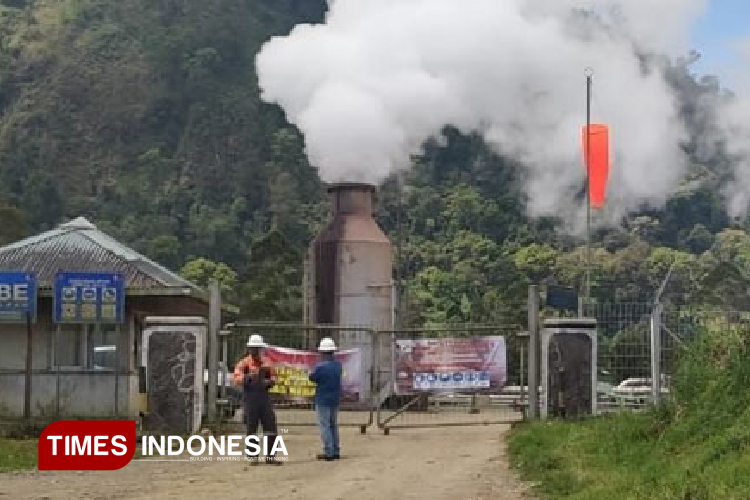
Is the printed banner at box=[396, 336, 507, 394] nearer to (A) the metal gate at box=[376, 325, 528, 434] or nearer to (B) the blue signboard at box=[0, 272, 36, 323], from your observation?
(A) the metal gate at box=[376, 325, 528, 434]

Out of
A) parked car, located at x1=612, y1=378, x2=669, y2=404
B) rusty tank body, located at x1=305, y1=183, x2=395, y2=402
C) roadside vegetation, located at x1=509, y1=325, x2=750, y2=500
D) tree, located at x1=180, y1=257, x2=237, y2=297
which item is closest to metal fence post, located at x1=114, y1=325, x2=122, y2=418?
parked car, located at x1=612, y1=378, x2=669, y2=404

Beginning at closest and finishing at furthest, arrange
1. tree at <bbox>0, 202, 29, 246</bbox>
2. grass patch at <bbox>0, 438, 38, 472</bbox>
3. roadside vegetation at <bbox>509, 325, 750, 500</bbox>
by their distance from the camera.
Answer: roadside vegetation at <bbox>509, 325, 750, 500</bbox>
grass patch at <bbox>0, 438, 38, 472</bbox>
tree at <bbox>0, 202, 29, 246</bbox>

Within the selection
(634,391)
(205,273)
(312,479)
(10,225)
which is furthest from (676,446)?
(205,273)

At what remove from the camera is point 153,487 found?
42.6 ft

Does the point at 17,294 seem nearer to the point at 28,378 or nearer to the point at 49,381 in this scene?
the point at 28,378

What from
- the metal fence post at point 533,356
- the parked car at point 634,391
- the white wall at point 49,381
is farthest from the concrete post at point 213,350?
the parked car at point 634,391

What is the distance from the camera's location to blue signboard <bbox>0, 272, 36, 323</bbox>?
21.5 meters

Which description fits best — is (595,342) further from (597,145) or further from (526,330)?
(597,145)

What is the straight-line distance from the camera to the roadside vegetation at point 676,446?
943 cm

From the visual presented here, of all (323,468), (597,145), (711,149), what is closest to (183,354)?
(323,468)

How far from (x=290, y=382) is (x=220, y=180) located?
6819cm

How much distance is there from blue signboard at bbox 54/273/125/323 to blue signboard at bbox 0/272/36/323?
0.48 m

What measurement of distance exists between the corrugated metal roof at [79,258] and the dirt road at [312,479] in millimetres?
7564

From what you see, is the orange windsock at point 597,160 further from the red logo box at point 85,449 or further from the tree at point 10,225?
the tree at point 10,225
